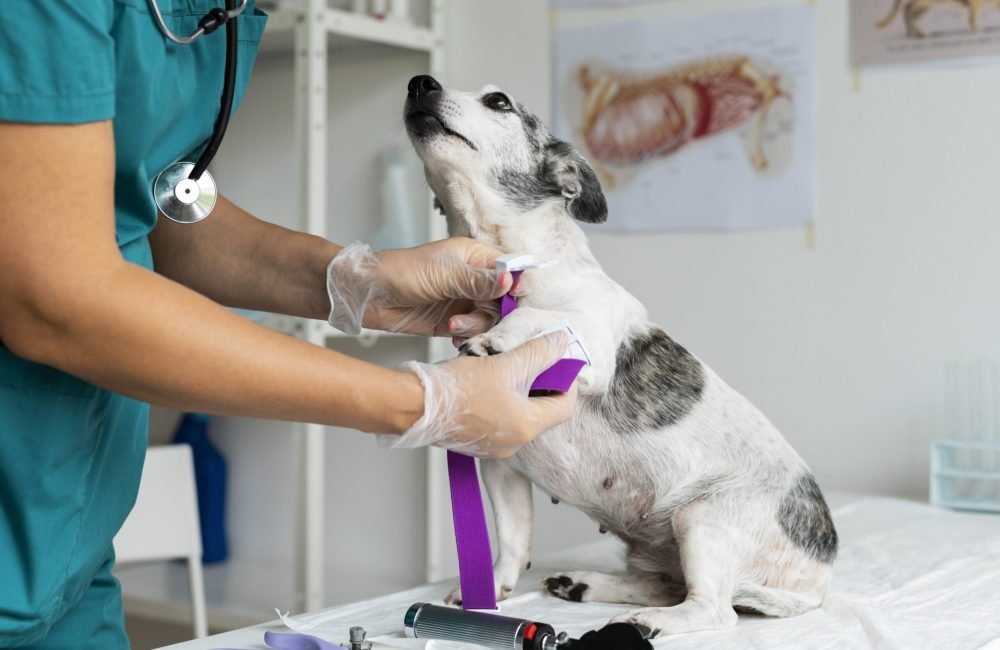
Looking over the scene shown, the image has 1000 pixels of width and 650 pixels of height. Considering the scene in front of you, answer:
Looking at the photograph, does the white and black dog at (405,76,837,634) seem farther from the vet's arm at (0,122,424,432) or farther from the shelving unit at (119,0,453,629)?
the shelving unit at (119,0,453,629)

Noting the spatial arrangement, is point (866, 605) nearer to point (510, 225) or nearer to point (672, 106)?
point (510, 225)

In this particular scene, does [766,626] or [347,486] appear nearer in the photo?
[766,626]

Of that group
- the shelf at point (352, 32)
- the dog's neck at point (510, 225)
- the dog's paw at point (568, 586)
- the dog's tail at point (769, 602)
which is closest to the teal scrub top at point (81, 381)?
the dog's neck at point (510, 225)

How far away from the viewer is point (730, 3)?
2.12m

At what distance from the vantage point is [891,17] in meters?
1.95

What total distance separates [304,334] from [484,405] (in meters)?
1.27

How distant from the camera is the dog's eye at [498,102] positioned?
4.03 feet

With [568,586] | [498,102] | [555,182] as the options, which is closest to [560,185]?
[555,182]

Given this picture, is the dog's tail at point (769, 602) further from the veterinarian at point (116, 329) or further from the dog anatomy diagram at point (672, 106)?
the dog anatomy diagram at point (672, 106)

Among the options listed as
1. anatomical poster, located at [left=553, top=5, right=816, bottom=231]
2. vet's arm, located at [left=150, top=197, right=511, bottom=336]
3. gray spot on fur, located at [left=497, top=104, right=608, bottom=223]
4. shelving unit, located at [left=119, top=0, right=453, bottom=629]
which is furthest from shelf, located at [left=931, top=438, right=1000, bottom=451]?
shelving unit, located at [left=119, top=0, right=453, bottom=629]

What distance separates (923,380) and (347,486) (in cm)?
135

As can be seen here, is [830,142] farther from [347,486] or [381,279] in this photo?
[347,486]

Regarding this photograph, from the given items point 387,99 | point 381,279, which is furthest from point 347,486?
point 381,279

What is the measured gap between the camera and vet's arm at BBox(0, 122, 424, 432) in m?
0.70
